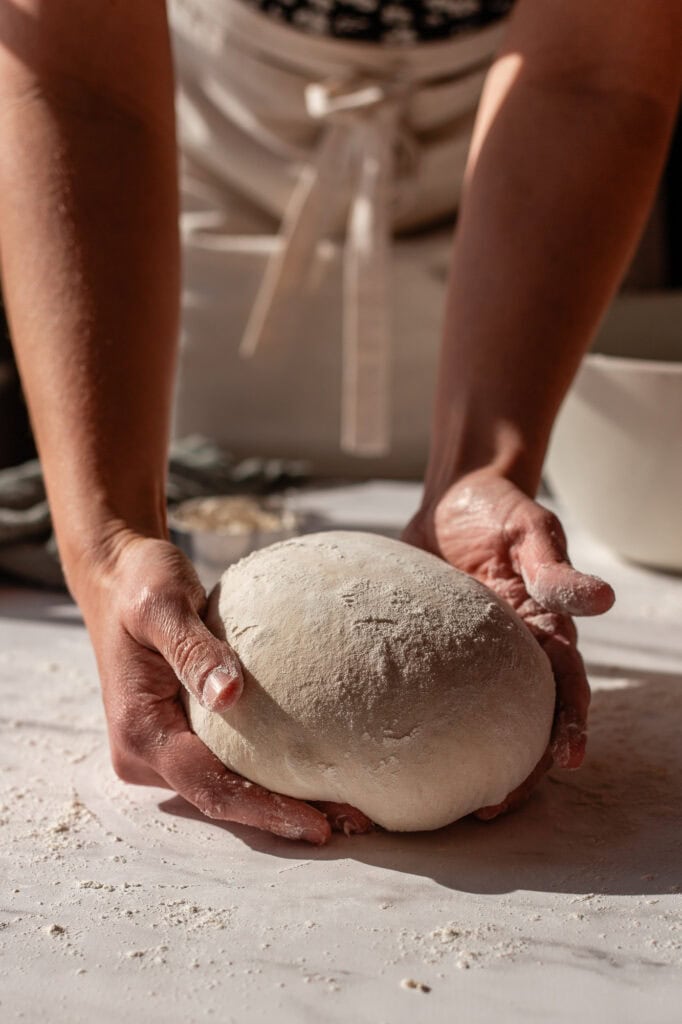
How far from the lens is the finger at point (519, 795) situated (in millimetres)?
1021

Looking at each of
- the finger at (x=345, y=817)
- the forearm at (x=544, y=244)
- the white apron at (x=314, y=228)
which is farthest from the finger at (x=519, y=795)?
the white apron at (x=314, y=228)

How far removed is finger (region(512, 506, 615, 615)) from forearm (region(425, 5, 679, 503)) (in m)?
0.17

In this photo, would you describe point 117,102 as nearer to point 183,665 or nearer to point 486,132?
point 486,132

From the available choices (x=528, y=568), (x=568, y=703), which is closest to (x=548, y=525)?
(x=528, y=568)

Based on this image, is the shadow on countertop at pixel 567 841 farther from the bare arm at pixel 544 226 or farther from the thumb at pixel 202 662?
the bare arm at pixel 544 226

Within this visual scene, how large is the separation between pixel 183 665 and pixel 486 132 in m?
0.79

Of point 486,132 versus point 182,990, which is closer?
point 182,990

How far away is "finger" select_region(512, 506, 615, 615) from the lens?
3.27 ft

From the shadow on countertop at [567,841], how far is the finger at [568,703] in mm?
56

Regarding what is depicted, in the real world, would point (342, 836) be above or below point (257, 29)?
below

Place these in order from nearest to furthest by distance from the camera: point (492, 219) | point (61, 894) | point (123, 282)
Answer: point (61, 894)
point (123, 282)
point (492, 219)

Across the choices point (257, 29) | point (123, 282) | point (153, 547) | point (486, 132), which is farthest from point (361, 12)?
point (153, 547)

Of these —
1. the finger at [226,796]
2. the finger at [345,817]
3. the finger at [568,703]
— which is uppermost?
the finger at [226,796]

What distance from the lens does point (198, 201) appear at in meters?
2.22
